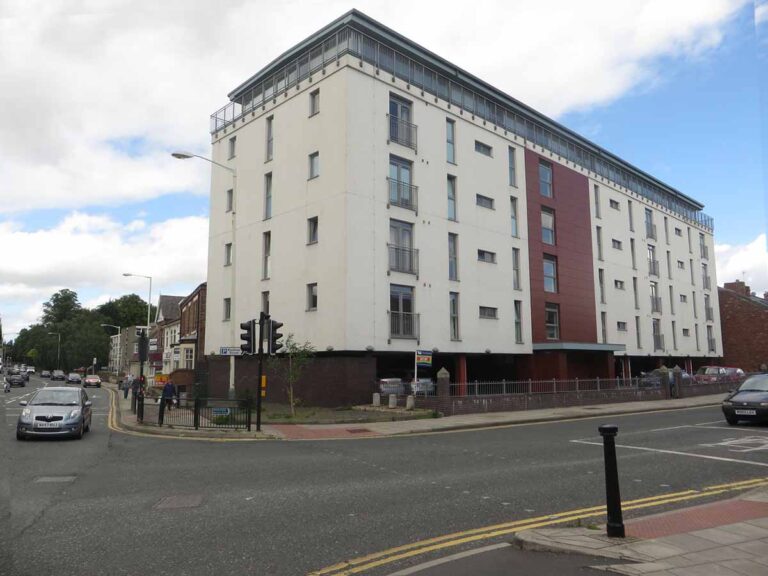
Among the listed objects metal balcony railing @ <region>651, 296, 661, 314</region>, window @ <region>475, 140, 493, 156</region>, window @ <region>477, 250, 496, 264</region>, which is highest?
window @ <region>475, 140, 493, 156</region>

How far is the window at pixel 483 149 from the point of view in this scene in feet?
107

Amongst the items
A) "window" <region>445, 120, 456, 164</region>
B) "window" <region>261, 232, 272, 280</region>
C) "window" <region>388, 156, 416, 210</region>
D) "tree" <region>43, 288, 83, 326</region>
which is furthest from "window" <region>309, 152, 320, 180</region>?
"tree" <region>43, 288, 83, 326</region>

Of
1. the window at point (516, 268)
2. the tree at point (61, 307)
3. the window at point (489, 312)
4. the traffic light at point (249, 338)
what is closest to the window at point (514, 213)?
the window at point (516, 268)

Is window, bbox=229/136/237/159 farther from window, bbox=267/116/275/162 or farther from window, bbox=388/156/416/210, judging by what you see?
window, bbox=388/156/416/210

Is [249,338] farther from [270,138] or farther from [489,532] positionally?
[270,138]

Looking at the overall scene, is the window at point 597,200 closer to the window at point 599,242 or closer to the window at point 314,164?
the window at point 599,242

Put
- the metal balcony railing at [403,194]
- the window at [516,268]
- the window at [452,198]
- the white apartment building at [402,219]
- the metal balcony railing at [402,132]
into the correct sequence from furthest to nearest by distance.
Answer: the window at [516,268] → the window at [452,198] → the metal balcony railing at [402,132] → the metal balcony railing at [403,194] → the white apartment building at [402,219]

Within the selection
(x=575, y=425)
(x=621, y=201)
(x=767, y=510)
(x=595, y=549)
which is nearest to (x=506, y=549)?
(x=595, y=549)

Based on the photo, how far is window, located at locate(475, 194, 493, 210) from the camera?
32000 mm

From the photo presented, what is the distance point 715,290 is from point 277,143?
4817 cm

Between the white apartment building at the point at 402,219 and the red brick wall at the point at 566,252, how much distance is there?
0.44 ft

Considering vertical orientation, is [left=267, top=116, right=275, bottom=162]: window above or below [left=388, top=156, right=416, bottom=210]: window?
above

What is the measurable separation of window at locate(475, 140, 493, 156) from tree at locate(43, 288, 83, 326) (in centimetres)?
12413

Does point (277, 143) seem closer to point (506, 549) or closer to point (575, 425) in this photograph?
point (575, 425)
